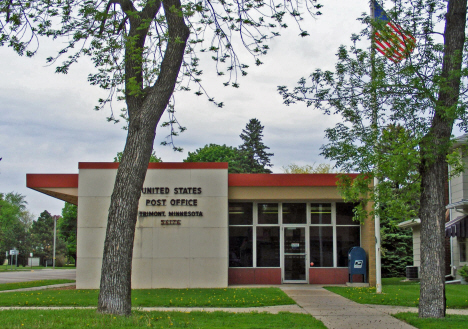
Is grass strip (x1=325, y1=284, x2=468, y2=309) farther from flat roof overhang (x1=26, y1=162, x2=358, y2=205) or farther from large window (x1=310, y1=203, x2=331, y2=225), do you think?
flat roof overhang (x1=26, y1=162, x2=358, y2=205)

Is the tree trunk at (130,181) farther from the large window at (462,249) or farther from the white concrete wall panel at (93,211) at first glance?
the large window at (462,249)

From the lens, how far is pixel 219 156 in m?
62.7

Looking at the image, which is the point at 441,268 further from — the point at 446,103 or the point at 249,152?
the point at 249,152

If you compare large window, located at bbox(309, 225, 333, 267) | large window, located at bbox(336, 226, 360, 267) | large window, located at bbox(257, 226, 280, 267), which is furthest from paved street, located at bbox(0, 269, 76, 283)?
large window, located at bbox(336, 226, 360, 267)

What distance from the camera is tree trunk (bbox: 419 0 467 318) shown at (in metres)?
10.2

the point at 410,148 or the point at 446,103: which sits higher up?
the point at 446,103

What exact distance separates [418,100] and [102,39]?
25.3ft

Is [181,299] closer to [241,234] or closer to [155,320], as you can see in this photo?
[155,320]

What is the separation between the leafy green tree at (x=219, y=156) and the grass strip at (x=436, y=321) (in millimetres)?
50980

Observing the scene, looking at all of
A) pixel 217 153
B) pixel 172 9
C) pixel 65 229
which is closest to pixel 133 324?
pixel 172 9

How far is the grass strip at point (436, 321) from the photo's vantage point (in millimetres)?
9352

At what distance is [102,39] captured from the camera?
12.9 meters

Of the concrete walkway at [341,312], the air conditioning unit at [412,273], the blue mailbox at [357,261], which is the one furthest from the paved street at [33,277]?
the concrete walkway at [341,312]

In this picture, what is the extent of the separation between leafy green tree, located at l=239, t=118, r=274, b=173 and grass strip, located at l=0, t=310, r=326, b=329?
54.3 metres
